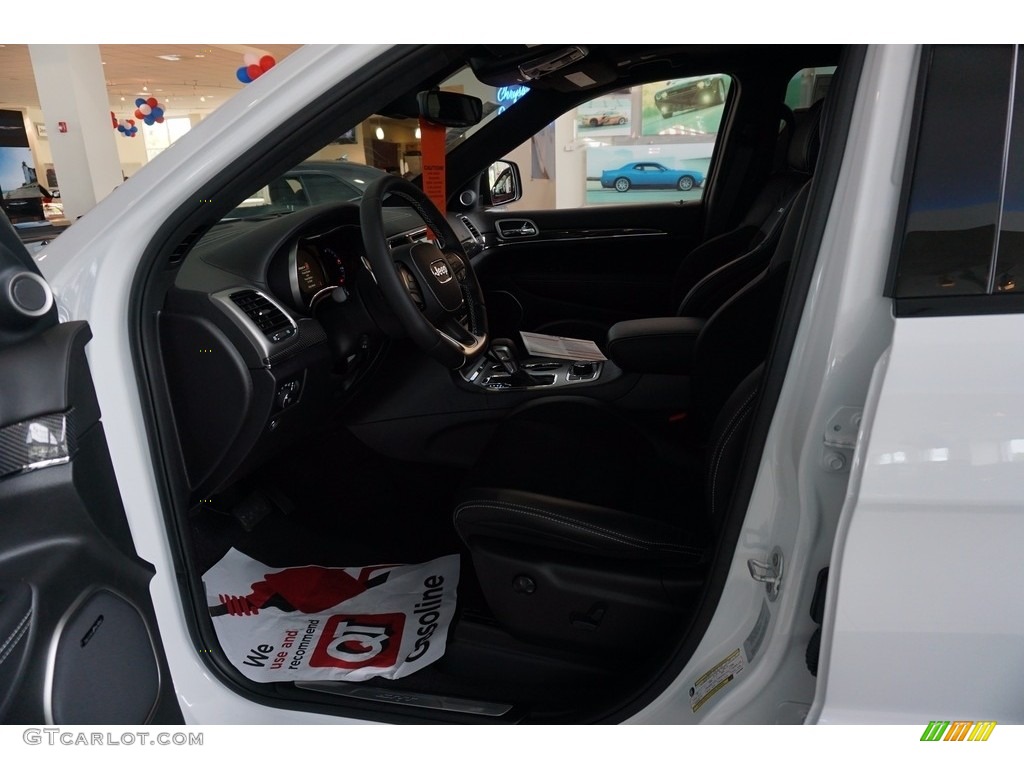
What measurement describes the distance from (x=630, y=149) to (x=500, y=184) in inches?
85.0

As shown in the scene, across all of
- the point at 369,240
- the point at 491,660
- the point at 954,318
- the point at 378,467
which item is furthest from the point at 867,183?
the point at 378,467

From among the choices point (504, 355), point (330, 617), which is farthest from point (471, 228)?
point (330, 617)

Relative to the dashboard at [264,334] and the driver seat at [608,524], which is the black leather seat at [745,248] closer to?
the driver seat at [608,524]

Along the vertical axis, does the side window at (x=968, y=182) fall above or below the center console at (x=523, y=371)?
above

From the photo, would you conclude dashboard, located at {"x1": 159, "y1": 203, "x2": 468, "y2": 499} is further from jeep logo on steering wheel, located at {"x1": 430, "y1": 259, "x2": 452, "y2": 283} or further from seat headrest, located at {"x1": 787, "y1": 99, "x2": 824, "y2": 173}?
seat headrest, located at {"x1": 787, "y1": 99, "x2": 824, "y2": 173}

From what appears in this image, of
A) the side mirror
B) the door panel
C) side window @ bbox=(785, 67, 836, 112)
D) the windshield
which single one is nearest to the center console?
the windshield

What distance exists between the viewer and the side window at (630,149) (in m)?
3.29

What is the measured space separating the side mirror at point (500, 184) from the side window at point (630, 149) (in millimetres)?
155

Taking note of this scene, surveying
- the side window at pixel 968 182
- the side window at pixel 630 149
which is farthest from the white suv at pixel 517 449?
the side window at pixel 630 149

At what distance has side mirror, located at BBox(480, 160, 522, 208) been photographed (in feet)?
10.4

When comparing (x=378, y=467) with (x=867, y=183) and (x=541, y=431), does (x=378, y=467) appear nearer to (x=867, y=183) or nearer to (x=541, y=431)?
(x=541, y=431)

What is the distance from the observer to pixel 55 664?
2.77 feet

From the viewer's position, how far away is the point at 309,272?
1.52 meters

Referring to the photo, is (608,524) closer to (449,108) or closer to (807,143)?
(807,143)
